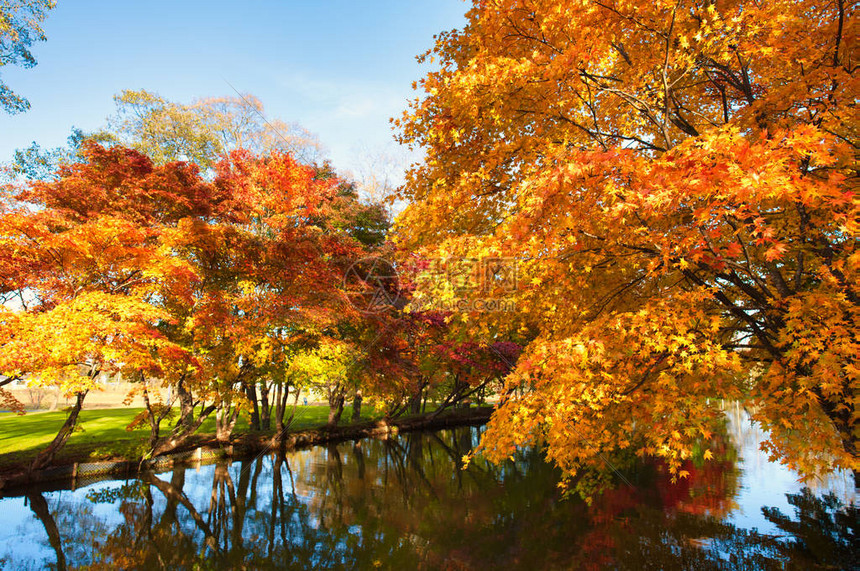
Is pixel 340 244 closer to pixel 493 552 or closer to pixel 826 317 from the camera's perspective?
pixel 493 552

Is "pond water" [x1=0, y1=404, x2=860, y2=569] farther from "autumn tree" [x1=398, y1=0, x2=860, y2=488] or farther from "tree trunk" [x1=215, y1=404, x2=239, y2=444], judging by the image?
"autumn tree" [x1=398, y1=0, x2=860, y2=488]

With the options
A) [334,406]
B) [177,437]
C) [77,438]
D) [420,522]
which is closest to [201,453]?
[177,437]

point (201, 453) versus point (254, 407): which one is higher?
point (254, 407)

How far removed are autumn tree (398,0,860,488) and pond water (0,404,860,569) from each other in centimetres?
375

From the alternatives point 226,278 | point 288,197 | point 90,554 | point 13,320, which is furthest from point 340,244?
point 90,554

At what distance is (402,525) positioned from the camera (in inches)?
354

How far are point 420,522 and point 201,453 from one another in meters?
8.40

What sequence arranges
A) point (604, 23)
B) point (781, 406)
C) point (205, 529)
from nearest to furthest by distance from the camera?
point (781, 406)
point (604, 23)
point (205, 529)

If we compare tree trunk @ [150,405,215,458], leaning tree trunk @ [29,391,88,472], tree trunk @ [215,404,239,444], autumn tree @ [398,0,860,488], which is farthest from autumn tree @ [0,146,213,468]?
autumn tree @ [398,0,860,488]

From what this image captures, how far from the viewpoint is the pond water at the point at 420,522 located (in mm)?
7113

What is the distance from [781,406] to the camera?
4.17 metres

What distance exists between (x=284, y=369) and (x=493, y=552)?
791 cm

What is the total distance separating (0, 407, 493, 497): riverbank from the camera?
1017cm

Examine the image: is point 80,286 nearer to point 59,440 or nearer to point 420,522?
point 59,440
